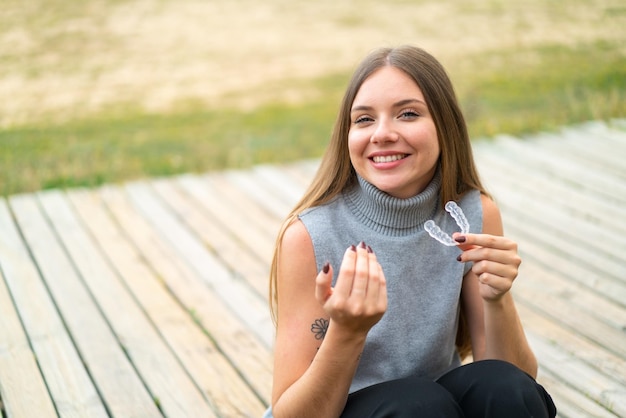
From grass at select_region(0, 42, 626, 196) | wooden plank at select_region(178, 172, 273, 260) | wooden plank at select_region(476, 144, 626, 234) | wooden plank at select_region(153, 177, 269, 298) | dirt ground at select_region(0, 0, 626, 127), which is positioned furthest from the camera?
dirt ground at select_region(0, 0, 626, 127)

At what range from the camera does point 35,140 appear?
20.1ft

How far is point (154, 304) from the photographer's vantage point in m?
3.21

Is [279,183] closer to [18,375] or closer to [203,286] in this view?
[203,286]

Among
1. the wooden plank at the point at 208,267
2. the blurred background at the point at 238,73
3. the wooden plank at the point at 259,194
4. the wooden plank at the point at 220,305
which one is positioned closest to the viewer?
the wooden plank at the point at 220,305

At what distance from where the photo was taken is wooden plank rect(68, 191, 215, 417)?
101 inches

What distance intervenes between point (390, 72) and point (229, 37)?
8.05 m

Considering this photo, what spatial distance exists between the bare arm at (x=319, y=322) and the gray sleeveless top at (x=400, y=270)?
0.07 m

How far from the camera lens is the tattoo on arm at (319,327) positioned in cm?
187

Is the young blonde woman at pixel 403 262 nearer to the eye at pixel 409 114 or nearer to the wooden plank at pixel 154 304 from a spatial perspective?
the eye at pixel 409 114

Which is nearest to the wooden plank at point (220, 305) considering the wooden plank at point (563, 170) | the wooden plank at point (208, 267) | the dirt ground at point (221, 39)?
the wooden plank at point (208, 267)

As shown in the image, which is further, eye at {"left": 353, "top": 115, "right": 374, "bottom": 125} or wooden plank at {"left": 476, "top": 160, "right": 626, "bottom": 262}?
wooden plank at {"left": 476, "top": 160, "right": 626, "bottom": 262}

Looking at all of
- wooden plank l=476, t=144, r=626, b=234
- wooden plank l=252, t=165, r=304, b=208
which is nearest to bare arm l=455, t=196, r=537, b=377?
wooden plank l=476, t=144, r=626, b=234

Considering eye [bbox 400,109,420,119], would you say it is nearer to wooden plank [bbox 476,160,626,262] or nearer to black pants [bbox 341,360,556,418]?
black pants [bbox 341,360,556,418]

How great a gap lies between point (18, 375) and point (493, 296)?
165 cm
